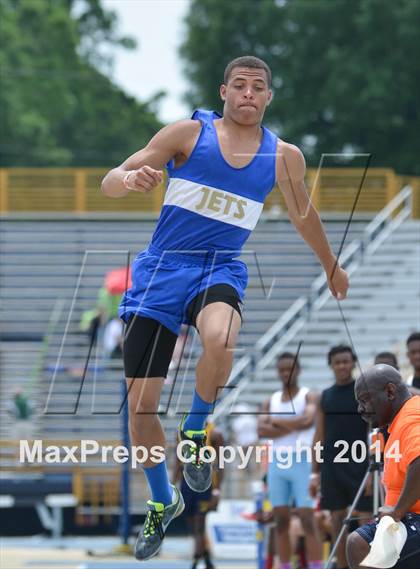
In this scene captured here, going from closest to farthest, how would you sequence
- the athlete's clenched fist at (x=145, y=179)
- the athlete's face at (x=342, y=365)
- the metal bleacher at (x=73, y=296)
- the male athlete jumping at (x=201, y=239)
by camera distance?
the athlete's clenched fist at (x=145, y=179) < the male athlete jumping at (x=201, y=239) < the athlete's face at (x=342, y=365) < the metal bleacher at (x=73, y=296)

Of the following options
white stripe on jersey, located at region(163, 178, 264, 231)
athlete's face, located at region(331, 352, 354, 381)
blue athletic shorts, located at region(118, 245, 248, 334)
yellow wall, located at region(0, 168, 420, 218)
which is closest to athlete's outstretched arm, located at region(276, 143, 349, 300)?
white stripe on jersey, located at region(163, 178, 264, 231)

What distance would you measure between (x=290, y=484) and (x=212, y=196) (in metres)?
4.94

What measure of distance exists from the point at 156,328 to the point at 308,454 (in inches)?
166

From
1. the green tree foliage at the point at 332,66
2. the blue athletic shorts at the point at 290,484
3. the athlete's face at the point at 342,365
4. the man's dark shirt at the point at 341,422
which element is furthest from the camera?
the green tree foliage at the point at 332,66

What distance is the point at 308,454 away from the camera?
11.4 meters

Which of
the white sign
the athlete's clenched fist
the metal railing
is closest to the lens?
the athlete's clenched fist

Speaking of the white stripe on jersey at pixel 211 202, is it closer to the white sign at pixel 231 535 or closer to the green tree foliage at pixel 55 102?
the white sign at pixel 231 535

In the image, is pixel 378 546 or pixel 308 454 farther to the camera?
pixel 308 454

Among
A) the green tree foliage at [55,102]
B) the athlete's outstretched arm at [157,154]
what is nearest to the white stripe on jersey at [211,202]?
the athlete's outstretched arm at [157,154]

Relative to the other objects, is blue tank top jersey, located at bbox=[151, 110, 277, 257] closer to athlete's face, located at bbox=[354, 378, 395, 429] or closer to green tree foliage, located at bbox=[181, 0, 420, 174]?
athlete's face, located at bbox=[354, 378, 395, 429]

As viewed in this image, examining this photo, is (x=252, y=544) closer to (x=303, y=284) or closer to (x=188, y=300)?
(x=303, y=284)

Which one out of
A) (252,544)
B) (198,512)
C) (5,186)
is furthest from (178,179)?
(5,186)

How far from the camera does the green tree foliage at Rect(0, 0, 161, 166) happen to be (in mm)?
38469

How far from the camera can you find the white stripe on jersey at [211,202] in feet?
24.1
